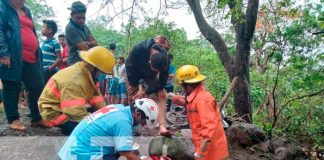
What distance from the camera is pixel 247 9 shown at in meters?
6.31

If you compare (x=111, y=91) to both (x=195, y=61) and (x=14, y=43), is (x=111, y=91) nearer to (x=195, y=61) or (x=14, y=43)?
(x=14, y=43)

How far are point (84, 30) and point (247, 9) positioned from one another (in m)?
2.94

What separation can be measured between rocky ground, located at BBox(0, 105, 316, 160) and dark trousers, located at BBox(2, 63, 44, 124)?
25 centimetres

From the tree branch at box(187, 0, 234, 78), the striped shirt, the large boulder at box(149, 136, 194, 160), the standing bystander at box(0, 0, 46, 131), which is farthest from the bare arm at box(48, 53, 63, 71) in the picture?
the tree branch at box(187, 0, 234, 78)

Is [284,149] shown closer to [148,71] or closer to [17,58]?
[148,71]

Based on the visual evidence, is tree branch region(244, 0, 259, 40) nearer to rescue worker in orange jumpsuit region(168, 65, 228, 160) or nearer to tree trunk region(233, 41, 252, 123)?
tree trunk region(233, 41, 252, 123)

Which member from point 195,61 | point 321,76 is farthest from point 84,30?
point 195,61

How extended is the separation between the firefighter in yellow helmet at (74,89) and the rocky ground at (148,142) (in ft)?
1.57

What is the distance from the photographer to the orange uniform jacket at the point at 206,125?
12.1ft

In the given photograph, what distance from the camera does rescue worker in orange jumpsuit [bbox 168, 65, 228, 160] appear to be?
3705 millimetres

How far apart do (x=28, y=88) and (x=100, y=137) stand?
1.98 metres

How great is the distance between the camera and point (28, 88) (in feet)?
14.7

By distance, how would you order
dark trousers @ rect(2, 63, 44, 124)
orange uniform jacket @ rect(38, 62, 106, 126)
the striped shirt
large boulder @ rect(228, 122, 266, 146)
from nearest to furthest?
orange uniform jacket @ rect(38, 62, 106, 126) → dark trousers @ rect(2, 63, 44, 124) → the striped shirt → large boulder @ rect(228, 122, 266, 146)

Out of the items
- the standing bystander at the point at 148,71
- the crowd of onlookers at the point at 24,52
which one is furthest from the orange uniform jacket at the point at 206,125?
the crowd of onlookers at the point at 24,52
